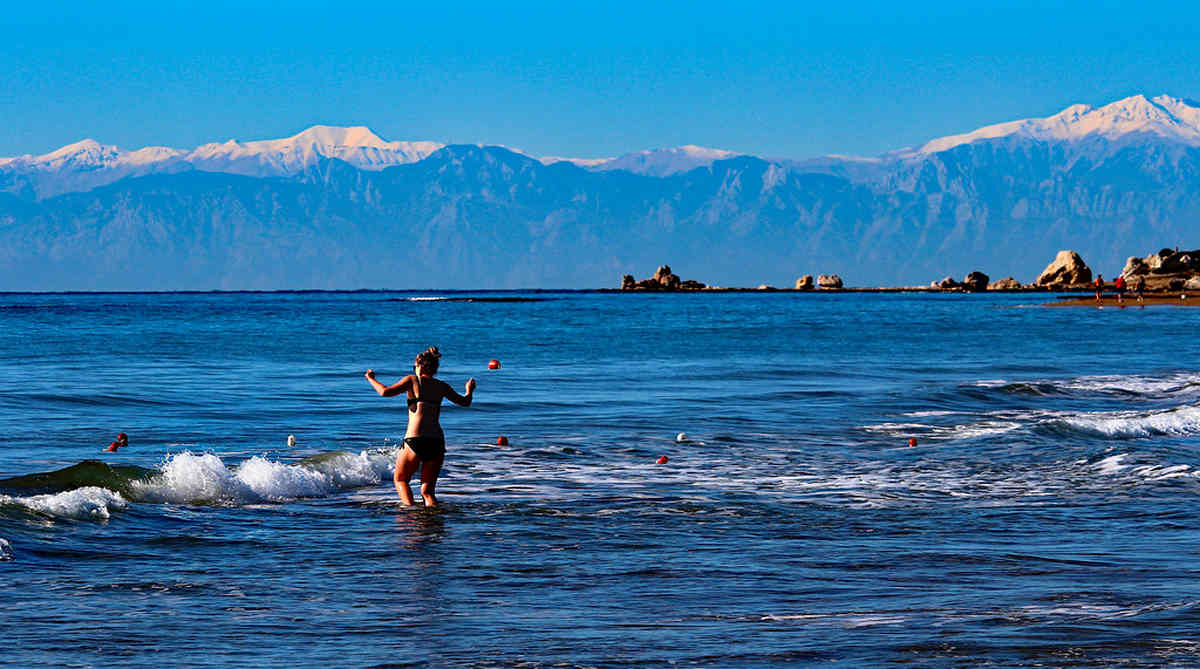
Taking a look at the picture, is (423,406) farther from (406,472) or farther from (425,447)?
(406,472)

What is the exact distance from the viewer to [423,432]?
49.1 feet

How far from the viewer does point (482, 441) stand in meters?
22.2

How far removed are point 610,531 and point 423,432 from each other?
2.82 metres

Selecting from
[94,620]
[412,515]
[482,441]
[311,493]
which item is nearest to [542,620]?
[94,620]

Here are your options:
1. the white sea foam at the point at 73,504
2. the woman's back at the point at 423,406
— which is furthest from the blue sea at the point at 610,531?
the woman's back at the point at 423,406

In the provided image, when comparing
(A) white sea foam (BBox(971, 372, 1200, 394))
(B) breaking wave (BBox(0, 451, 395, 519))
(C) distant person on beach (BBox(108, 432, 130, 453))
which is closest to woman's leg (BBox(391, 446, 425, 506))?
(B) breaking wave (BBox(0, 451, 395, 519))

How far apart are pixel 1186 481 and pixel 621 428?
10.3 meters

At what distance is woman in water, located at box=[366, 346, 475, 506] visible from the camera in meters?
14.9

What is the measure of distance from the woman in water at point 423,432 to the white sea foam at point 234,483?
6.02 feet

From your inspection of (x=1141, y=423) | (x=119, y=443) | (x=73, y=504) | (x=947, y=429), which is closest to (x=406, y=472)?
(x=73, y=504)

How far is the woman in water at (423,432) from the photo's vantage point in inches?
587

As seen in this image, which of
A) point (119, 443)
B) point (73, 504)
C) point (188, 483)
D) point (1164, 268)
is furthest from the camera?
point (1164, 268)

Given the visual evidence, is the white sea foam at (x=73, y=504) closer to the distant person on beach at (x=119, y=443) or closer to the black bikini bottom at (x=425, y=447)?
the black bikini bottom at (x=425, y=447)

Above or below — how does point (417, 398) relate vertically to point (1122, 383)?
above
